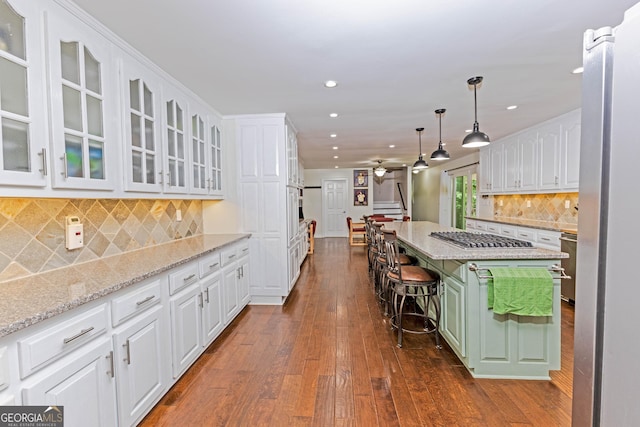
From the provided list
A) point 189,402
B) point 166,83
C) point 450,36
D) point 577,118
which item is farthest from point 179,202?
point 577,118

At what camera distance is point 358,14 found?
5.89ft

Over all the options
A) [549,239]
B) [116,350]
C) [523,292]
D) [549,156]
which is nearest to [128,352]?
[116,350]

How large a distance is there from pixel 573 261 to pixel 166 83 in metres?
4.75

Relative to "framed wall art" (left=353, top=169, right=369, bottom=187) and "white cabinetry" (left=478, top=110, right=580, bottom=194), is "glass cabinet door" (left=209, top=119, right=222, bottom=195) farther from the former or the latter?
"framed wall art" (left=353, top=169, right=369, bottom=187)

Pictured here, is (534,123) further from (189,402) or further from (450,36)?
(189,402)

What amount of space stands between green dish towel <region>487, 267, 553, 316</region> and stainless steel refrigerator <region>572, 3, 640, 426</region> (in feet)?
Result: 4.90

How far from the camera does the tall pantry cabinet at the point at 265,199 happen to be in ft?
12.5

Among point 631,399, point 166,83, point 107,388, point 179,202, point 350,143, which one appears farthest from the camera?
point 350,143

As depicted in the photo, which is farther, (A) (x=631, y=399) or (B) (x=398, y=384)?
(B) (x=398, y=384)

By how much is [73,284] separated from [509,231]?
5591 mm

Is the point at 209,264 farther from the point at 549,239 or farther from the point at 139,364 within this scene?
the point at 549,239

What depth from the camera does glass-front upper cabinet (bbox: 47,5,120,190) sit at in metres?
1.53

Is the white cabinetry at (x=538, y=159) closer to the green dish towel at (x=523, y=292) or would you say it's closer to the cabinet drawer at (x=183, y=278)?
the green dish towel at (x=523, y=292)

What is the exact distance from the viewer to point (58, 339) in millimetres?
1226
